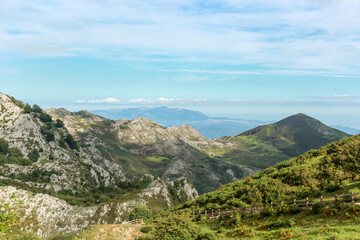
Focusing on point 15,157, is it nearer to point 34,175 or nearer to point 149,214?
point 34,175

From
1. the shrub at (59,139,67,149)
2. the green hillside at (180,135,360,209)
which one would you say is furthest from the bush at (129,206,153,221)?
the shrub at (59,139,67,149)

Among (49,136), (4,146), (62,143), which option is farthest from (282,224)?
(62,143)

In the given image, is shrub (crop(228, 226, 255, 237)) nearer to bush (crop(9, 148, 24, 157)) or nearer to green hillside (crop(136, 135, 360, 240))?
green hillside (crop(136, 135, 360, 240))

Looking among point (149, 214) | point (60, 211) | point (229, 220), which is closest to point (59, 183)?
point (60, 211)

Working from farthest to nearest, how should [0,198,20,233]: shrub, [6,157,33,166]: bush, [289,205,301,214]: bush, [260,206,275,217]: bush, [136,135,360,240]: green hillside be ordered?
[6,157,33,166]: bush → [260,206,275,217]: bush → [289,205,301,214]: bush → [136,135,360,240]: green hillside → [0,198,20,233]: shrub

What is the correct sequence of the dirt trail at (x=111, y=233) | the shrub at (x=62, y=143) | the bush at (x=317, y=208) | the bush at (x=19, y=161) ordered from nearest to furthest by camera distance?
the bush at (x=317, y=208), the dirt trail at (x=111, y=233), the bush at (x=19, y=161), the shrub at (x=62, y=143)

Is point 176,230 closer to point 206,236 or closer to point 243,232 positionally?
point 206,236

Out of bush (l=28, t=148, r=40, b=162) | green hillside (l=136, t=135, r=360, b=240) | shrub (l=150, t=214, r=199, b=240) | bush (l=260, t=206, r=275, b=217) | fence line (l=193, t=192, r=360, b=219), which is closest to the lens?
green hillside (l=136, t=135, r=360, b=240)

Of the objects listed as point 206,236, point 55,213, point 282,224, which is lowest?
point 55,213

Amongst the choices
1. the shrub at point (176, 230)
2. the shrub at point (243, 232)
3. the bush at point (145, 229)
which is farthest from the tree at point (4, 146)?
the shrub at point (243, 232)

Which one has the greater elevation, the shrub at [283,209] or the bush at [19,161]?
the shrub at [283,209]

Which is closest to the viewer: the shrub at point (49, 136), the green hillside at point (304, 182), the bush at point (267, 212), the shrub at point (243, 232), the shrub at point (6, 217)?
the shrub at point (6, 217)

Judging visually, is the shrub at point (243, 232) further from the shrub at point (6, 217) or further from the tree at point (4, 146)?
the tree at point (4, 146)

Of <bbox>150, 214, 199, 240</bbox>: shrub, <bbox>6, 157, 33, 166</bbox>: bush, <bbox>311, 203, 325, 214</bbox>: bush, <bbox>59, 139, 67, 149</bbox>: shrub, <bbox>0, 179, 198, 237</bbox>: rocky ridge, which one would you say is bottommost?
<bbox>0, 179, 198, 237</bbox>: rocky ridge
